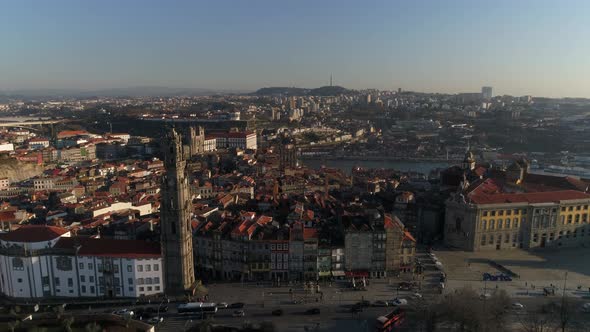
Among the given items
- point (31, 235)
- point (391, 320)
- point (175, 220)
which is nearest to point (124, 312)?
point (175, 220)

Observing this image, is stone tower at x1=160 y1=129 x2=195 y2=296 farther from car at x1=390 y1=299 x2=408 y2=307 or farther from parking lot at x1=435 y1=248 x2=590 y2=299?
parking lot at x1=435 y1=248 x2=590 y2=299

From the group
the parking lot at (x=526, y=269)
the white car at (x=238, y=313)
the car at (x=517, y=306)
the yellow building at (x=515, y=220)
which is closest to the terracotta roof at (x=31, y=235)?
the white car at (x=238, y=313)

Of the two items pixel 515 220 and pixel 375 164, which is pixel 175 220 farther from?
pixel 375 164

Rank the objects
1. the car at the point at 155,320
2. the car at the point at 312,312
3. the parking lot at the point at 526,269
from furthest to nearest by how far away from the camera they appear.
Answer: the parking lot at the point at 526,269 < the car at the point at 312,312 < the car at the point at 155,320

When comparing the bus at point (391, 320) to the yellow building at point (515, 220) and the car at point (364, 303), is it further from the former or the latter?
the yellow building at point (515, 220)


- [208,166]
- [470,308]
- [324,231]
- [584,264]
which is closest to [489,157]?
[208,166]

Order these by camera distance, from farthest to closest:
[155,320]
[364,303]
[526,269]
Result: [526,269] → [364,303] → [155,320]
